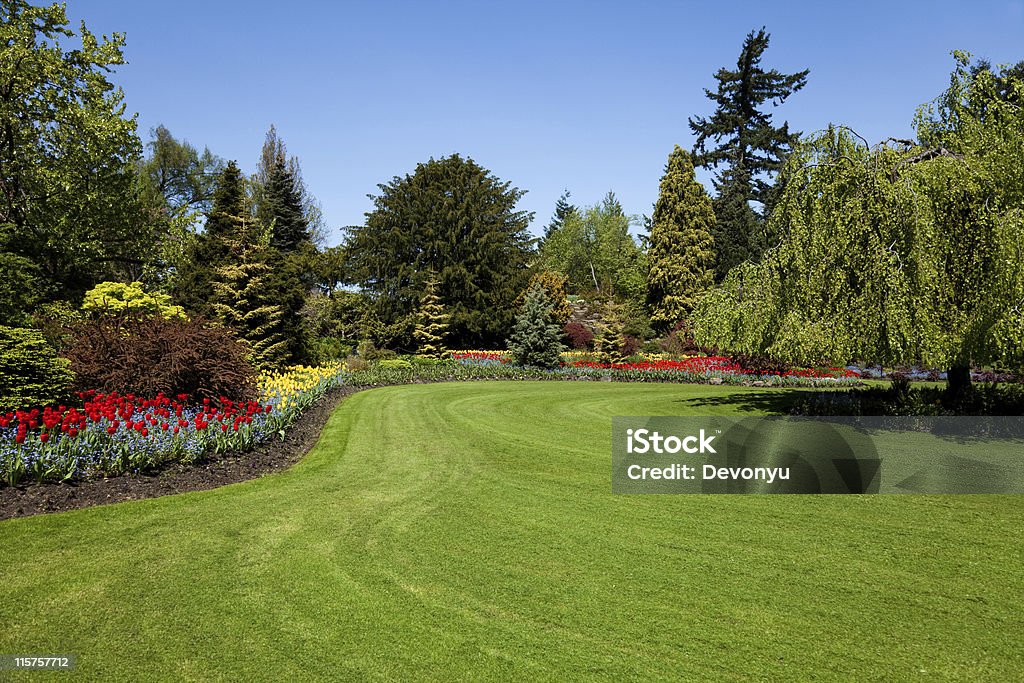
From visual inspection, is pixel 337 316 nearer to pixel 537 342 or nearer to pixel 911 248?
pixel 537 342

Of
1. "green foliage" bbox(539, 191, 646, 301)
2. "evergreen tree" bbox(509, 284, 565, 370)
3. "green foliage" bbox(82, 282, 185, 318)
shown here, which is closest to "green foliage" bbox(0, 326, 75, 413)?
"green foliage" bbox(82, 282, 185, 318)

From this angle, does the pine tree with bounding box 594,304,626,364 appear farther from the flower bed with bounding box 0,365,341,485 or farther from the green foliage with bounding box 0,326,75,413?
the green foliage with bounding box 0,326,75,413

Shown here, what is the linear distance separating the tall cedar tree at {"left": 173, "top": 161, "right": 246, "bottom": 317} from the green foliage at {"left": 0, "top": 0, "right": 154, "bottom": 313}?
9.81 ft

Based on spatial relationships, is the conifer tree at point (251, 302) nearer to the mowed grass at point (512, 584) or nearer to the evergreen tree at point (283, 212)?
the mowed grass at point (512, 584)

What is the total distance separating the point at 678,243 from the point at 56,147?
33117 mm

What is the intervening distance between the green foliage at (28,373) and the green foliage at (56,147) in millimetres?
10960

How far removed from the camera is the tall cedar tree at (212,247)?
2123cm

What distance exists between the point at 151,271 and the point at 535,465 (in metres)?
19.3

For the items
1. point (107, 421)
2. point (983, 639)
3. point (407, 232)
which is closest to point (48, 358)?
point (107, 421)

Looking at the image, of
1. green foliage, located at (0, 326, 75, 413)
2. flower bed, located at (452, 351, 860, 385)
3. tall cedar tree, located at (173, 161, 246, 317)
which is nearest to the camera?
green foliage, located at (0, 326, 75, 413)

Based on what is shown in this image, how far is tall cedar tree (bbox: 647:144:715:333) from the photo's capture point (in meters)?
39.8

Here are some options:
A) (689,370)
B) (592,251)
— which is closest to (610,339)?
(689,370)

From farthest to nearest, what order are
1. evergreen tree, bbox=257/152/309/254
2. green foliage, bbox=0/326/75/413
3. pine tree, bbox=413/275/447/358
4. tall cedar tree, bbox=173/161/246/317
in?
evergreen tree, bbox=257/152/309/254 → pine tree, bbox=413/275/447/358 → tall cedar tree, bbox=173/161/246/317 → green foliage, bbox=0/326/75/413

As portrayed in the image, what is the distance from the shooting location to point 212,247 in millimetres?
22766
